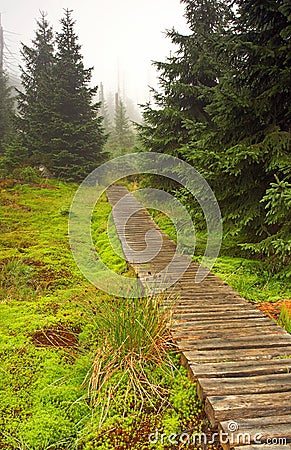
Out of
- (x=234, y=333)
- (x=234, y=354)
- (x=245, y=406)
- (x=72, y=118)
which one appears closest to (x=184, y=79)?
(x=72, y=118)

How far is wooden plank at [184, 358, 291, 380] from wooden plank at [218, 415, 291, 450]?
46cm

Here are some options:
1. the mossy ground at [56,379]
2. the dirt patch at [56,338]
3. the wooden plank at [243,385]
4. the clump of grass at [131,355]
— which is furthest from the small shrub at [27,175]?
the wooden plank at [243,385]

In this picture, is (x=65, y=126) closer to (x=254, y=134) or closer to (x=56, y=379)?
(x=254, y=134)

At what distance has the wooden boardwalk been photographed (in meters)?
1.96

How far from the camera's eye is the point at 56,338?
3316 millimetres

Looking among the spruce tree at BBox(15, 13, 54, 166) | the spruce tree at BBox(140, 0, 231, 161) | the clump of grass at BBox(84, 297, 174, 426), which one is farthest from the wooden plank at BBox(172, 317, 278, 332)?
the spruce tree at BBox(15, 13, 54, 166)

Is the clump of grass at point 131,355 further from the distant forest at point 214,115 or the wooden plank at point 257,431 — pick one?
the distant forest at point 214,115

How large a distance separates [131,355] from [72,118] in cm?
1418

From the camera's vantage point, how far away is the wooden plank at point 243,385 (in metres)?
2.27

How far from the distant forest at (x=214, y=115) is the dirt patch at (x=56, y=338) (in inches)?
113

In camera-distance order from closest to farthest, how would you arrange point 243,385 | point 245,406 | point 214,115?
point 245,406 < point 243,385 < point 214,115

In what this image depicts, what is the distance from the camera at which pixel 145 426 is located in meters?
2.20

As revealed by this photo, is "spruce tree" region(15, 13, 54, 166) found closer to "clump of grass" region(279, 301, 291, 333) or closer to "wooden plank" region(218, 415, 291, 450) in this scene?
"clump of grass" region(279, 301, 291, 333)

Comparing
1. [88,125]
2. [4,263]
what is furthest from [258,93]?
[88,125]
